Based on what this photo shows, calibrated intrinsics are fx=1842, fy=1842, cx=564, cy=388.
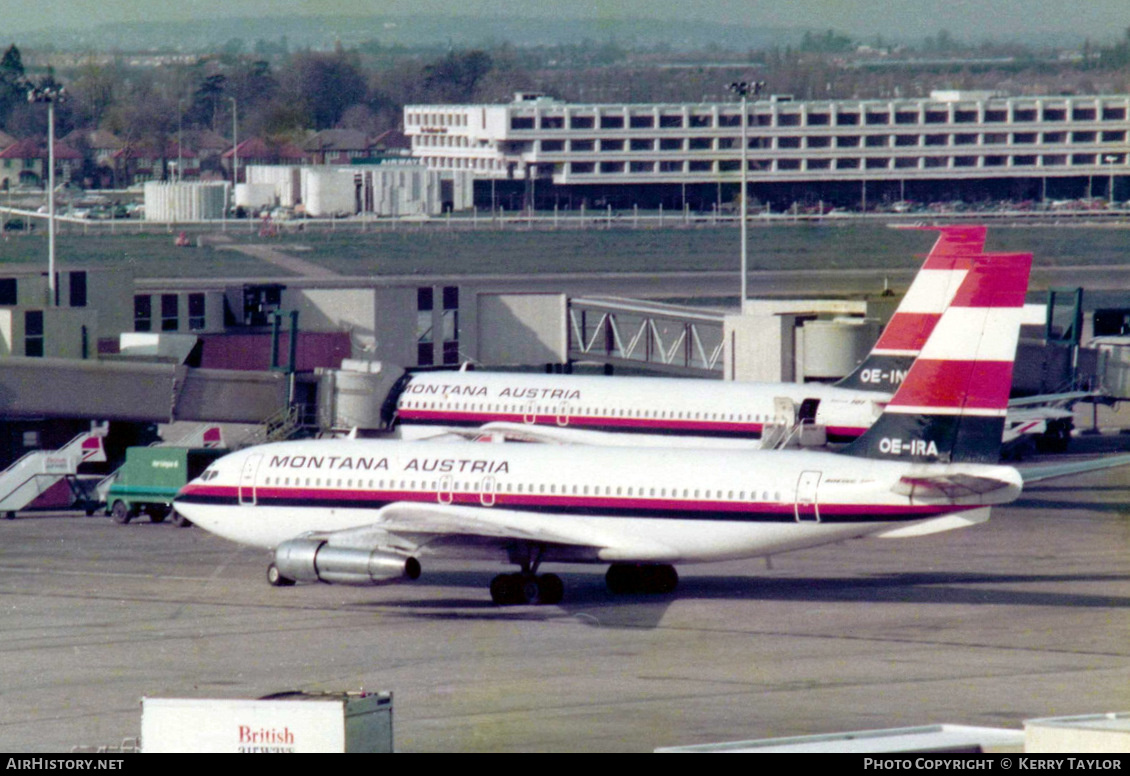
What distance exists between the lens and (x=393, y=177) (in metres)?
196

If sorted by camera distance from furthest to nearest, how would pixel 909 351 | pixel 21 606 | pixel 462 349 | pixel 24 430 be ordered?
pixel 462 349, pixel 24 430, pixel 909 351, pixel 21 606

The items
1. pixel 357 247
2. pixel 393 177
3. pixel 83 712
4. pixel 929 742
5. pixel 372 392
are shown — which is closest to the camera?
pixel 929 742

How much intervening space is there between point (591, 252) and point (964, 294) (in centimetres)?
12560

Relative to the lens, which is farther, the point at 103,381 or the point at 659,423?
the point at 103,381

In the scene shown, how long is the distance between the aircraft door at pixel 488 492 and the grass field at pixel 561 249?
82.7 meters

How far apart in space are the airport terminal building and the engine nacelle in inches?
2361

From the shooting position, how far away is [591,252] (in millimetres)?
165250

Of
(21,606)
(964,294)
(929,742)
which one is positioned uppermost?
(964,294)

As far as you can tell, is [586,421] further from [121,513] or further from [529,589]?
[529,589]

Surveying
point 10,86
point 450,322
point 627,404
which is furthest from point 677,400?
point 10,86

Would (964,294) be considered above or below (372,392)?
above

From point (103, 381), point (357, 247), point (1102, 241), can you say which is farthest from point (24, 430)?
point (357, 247)

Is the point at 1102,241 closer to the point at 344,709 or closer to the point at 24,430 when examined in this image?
the point at 24,430

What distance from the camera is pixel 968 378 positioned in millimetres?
40375
